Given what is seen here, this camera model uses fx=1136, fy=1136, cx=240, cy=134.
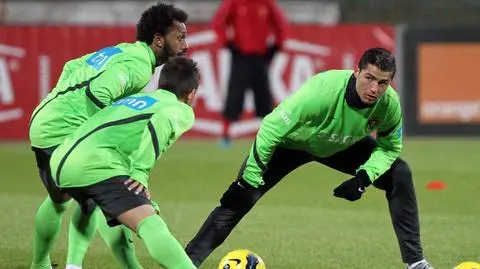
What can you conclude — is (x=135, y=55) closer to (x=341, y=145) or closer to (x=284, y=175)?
(x=284, y=175)

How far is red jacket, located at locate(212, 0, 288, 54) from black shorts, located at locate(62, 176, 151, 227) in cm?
1027

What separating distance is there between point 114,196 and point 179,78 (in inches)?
31.6

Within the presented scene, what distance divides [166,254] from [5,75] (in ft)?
37.3

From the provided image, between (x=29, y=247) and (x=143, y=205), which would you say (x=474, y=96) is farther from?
(x=143, y=205)

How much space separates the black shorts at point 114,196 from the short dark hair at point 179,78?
604 millimetres

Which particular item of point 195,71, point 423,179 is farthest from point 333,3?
point 195,71

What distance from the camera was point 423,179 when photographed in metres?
13.5

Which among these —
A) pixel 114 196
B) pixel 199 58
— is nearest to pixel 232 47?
pixel 199 58

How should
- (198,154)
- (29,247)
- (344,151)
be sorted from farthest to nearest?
(198,154) < (29,247) < (344,151)

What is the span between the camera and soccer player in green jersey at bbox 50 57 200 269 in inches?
245

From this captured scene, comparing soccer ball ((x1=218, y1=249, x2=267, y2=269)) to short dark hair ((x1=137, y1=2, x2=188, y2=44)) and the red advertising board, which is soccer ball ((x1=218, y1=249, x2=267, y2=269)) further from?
the red advertising board

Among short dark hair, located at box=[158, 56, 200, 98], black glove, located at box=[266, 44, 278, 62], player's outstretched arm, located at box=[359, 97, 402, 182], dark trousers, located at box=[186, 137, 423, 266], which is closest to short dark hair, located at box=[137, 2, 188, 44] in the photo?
short dark hair, located at box=[158, 56, 200, 98]

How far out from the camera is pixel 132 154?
6504mm

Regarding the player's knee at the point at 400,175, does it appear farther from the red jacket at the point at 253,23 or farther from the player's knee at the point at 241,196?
the red jacket at the point at 253,23
